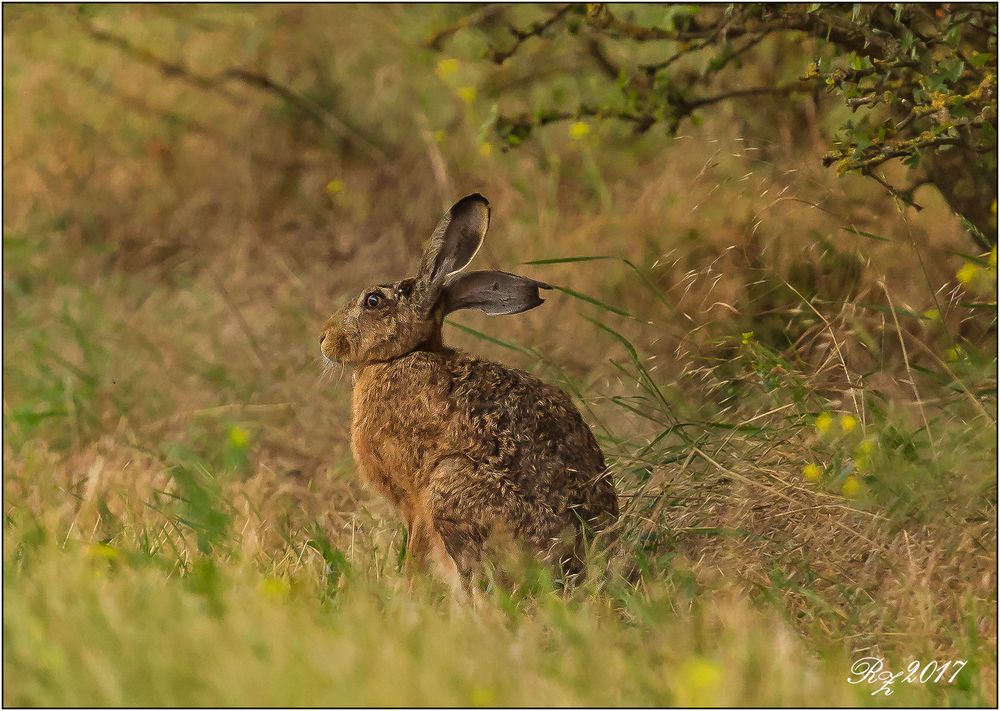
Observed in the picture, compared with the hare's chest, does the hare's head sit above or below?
above

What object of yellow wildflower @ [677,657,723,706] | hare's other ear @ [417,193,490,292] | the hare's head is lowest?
yellow wildflower @ [677,657,723,706]

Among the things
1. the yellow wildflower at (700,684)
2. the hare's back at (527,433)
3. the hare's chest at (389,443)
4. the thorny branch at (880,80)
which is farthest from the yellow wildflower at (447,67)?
the yellow wildflower at (700,684)

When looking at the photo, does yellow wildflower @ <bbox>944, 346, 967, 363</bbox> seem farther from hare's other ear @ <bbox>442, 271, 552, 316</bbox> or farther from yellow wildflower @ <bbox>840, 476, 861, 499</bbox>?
hare's other ear @ <bbox>442, 271, 552, 316</bbox>

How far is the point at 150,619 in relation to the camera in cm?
356

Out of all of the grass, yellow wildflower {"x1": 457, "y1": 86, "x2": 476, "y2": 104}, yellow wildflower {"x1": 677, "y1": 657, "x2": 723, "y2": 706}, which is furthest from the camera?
yellow wildflower {"x1": 457, "y1": 86, "x2": 476, "y2": 104}

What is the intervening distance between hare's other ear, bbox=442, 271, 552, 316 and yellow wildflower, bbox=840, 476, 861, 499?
117 cm

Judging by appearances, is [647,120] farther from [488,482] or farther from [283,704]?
[283,704]

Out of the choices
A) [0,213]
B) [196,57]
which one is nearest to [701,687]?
[0,213]

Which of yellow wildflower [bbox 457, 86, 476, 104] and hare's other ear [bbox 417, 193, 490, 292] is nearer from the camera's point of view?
hare's other ear [bbox 417, 193, 490, 292]

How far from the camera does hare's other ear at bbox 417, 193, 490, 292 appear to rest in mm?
4699

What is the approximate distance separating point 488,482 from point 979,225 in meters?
2.60

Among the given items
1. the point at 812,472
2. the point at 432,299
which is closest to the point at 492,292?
the point at 432,299

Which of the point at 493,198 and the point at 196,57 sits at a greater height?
the point at 196,57

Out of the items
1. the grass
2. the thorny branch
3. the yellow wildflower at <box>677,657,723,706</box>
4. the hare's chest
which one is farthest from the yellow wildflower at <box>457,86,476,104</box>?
the yellow wildflower at <box>677,657,723,706</box>
